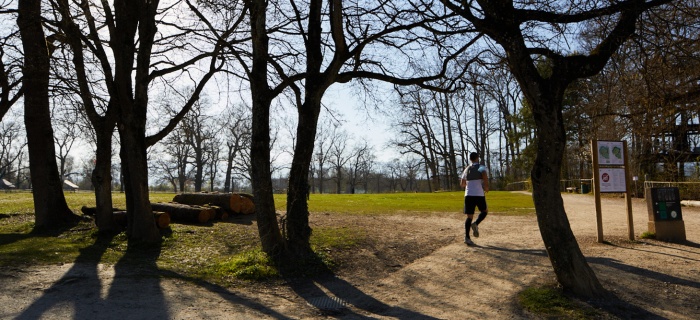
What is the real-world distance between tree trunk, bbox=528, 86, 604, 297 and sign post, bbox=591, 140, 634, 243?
3947mm

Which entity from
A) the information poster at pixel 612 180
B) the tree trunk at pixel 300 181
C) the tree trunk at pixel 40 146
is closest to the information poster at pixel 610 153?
the information poster at pixel 612 180

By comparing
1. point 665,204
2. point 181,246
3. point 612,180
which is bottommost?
point 181,246

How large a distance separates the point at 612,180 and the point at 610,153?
0.54m

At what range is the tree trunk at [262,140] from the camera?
8.34 metres

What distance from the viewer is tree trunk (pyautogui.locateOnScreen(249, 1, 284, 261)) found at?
834 cm

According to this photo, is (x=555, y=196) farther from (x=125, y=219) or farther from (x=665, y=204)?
(x=125, y=219)

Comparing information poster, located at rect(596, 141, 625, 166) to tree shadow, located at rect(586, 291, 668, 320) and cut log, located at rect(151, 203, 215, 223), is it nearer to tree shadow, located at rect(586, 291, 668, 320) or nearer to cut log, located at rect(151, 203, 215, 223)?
tree shadow, located at rect(586, 291, 668, 320)

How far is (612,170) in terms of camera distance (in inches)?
391

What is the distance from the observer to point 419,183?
92.3 m

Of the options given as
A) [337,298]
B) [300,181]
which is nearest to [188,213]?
[300,181]

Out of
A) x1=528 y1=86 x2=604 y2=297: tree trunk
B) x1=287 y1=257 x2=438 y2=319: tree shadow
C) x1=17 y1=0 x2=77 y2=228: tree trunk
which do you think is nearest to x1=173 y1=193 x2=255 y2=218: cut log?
x1=17 y1=0 x2=77 y2=228: tree trunk

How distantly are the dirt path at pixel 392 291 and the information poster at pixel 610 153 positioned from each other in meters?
1.76

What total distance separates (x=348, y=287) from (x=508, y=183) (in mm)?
47060

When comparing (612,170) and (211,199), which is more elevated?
(612,170)
